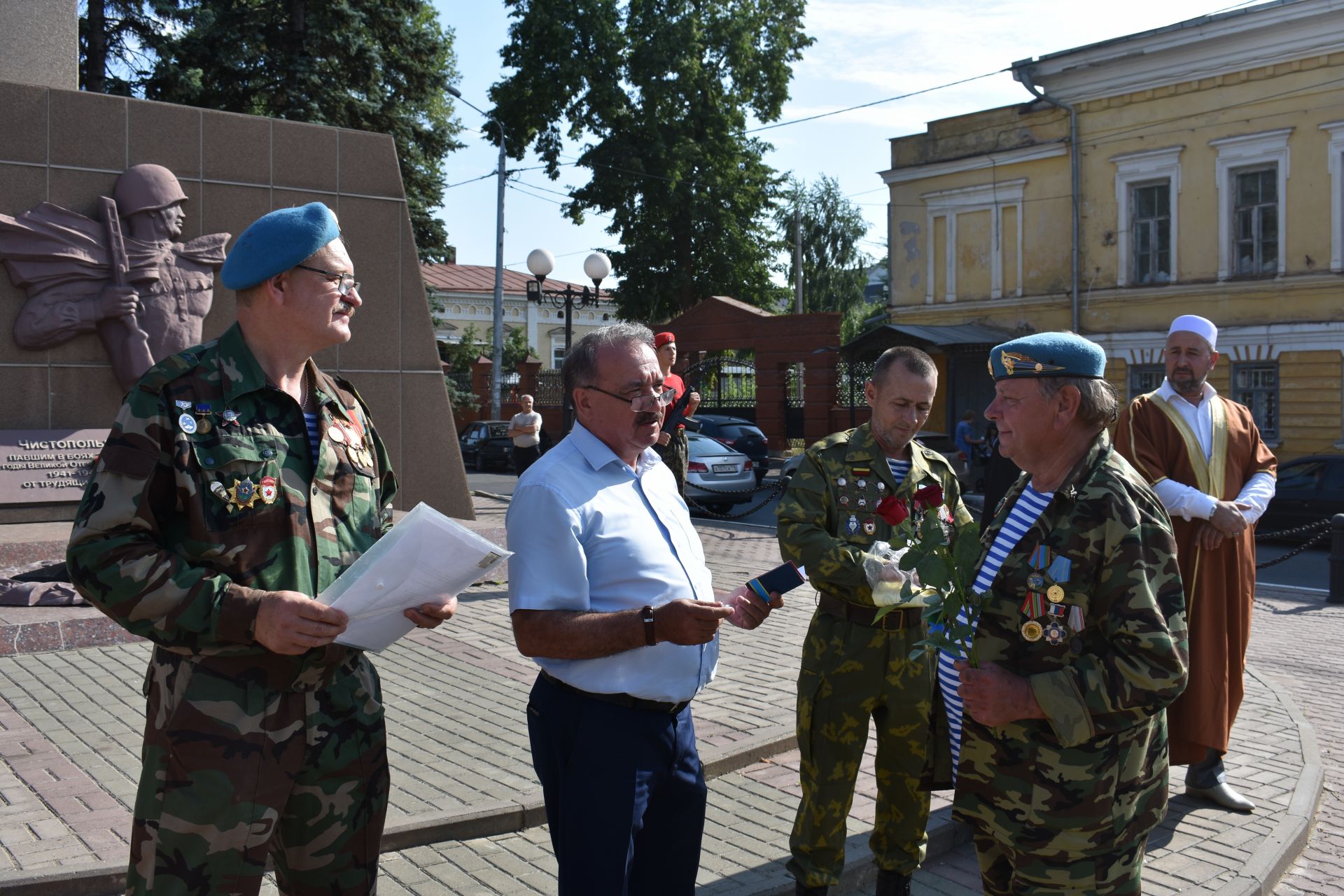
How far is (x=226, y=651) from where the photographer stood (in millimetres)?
2357

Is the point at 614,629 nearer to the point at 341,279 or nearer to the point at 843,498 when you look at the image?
the point at 341,279

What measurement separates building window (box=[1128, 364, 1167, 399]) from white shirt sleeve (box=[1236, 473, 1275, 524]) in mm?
22908

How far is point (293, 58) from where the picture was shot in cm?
2070

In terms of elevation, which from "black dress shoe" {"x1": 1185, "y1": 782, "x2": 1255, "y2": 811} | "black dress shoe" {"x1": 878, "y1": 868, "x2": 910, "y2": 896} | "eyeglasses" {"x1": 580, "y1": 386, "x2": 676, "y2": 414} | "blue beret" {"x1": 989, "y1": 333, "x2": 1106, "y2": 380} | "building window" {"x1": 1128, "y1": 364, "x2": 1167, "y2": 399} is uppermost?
"building window" {"x1": 1128, "y1": 364, "x2": 1167, "y2": 399}

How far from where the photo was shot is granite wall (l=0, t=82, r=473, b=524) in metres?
9.41

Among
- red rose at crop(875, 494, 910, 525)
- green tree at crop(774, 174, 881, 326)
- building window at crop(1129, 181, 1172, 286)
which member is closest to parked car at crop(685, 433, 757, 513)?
building window at crop(1129, 181, 1172, 286)

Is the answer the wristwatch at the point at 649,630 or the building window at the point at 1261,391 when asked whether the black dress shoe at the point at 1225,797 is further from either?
the building window at the point at 1261,391

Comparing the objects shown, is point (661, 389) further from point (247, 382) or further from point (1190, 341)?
point (1190, 341)

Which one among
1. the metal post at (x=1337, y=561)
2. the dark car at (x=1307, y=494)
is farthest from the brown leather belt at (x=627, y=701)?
the dark car at (x=1307, y=494)

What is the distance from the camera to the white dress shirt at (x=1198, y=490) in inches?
186

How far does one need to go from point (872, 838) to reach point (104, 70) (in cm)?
2218

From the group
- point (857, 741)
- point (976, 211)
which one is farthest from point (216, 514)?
point (976, 211)

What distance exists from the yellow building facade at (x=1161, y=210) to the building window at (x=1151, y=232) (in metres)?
0.05

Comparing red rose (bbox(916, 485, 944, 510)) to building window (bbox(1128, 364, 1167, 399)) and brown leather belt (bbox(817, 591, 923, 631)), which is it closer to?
brown leather belt (bbox(817, 591, 923, 631))
